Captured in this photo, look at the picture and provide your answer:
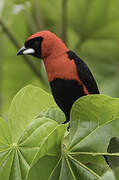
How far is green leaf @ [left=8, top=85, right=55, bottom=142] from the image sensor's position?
1.47 metres

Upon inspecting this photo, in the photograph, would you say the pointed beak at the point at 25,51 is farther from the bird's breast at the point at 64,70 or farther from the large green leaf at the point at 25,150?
the large green leaf at the point at 25,150

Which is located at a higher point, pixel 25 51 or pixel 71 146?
pixel 25 51

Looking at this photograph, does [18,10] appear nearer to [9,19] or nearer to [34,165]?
[9,19]

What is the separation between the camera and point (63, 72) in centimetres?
169

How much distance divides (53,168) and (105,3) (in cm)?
206

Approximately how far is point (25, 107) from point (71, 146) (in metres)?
0.30

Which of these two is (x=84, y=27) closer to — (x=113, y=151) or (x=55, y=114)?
(x=55, y=114)

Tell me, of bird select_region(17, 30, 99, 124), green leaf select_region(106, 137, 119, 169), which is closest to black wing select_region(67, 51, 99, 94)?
bird select_region(17, 30, 99, 124)

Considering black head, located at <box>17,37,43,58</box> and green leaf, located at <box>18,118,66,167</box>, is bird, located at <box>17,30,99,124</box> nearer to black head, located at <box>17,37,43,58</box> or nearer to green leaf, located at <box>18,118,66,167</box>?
black head, located at <box>17,37,43,58</box>

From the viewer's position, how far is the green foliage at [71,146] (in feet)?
4.07

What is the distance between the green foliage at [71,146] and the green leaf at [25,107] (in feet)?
0.45

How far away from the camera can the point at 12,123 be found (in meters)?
1.46

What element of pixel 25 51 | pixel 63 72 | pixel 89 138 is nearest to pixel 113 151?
pixel 89 138

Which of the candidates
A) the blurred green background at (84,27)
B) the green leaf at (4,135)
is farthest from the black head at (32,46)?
the blurred green background at (84,27)
